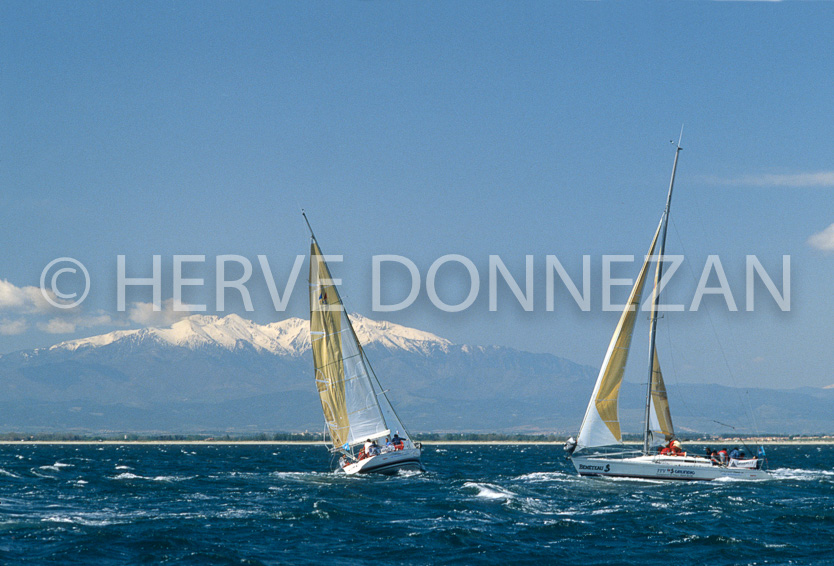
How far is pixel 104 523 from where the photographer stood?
140 feet

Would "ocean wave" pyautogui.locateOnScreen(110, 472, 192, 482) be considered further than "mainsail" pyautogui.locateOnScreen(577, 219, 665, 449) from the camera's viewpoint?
Yes

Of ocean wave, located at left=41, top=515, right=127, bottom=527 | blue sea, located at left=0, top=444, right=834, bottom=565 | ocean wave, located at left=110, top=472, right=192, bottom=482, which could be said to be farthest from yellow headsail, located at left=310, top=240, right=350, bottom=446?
ocean wave, located at left=41, top=515, right=127, bottom=527

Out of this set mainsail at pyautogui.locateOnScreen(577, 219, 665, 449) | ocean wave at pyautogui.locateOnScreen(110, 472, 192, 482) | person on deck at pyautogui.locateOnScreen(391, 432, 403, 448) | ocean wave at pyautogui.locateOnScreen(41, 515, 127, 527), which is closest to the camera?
ocean wave at pyautogui.locateOnScreen(41, 515, 127, 527)

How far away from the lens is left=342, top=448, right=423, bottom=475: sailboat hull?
6669 centimetres

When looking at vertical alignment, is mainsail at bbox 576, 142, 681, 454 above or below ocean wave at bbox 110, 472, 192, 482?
above

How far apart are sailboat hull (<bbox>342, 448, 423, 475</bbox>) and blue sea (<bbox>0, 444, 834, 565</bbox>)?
169cm

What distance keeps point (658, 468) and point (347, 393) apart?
21248mm

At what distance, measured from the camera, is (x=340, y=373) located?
68.4m

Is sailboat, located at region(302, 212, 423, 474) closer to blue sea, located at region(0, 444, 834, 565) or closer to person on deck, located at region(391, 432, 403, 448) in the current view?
person on deck, located at region(391, 432, 403, 448)

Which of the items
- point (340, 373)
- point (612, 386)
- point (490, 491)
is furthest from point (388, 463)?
point (612, 386)

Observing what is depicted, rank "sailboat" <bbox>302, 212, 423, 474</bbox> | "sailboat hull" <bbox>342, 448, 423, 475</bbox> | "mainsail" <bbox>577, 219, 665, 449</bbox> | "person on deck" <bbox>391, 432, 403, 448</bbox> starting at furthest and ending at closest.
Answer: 1. "person on deck" <bbox>391, 432, 403, 448</bbox>
2. "sailboat" <bbox>302, 212, 423, 474</bbox>
3. "sailboat hull" <bbox>342, 448, 423, 475</bbox>
4. "mainsail" <bbox>577, 219, 665, 449</bbox>

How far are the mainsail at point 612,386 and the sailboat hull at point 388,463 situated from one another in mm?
11719

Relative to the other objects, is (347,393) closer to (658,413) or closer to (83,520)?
(658,413)

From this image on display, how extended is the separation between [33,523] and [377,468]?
2788 centimetres
